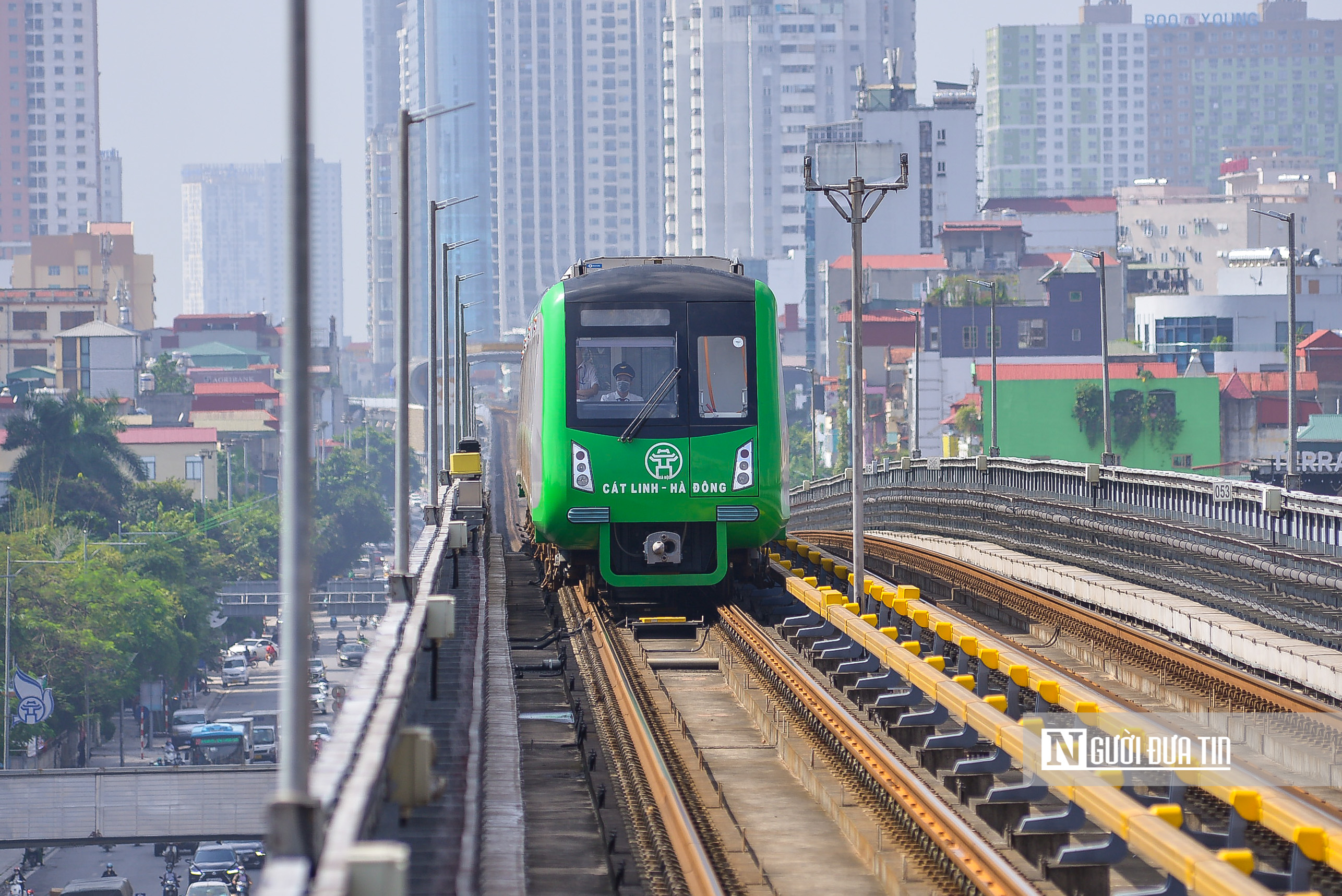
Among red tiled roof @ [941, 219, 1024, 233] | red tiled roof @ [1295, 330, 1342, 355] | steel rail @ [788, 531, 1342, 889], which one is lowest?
steel rail @ [788, 531, 1342, 889]

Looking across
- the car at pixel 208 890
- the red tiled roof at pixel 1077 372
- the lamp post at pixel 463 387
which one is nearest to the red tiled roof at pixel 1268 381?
the red tiled roof at pixel 1077 372

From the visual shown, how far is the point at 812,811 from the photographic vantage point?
1292 cm

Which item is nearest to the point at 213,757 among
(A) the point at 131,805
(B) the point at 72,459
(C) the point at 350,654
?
(A) the point at 131,805

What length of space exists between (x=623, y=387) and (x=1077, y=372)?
220 feet

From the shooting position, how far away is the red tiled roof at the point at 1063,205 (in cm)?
15100

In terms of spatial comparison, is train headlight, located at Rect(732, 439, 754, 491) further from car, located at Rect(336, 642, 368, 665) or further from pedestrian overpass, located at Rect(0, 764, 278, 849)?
car, located at Rect(336, 642, 368, 665)

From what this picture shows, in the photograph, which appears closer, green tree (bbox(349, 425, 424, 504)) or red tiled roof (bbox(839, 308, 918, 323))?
red tiled roof (bbox(839, 308, 918, 323))

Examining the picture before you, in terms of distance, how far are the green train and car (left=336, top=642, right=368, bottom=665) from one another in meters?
76.5

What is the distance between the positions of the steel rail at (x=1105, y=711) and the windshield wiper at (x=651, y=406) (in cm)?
256

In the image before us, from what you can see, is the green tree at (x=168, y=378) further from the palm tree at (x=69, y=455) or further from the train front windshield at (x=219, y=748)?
the train front windshield at (x=219, y=748)

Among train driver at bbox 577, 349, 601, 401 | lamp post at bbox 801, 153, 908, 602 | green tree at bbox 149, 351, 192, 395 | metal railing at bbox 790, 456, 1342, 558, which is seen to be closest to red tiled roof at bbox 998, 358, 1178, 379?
metal railing at bbox 790, 456, 1342, 558

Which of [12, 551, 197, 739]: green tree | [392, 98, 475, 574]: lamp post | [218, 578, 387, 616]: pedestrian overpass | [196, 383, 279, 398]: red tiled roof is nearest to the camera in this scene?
[392, 98, 475, 574]: lamp post

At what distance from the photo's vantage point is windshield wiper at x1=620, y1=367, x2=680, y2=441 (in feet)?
63.7

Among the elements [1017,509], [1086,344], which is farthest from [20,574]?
[1086,344]
